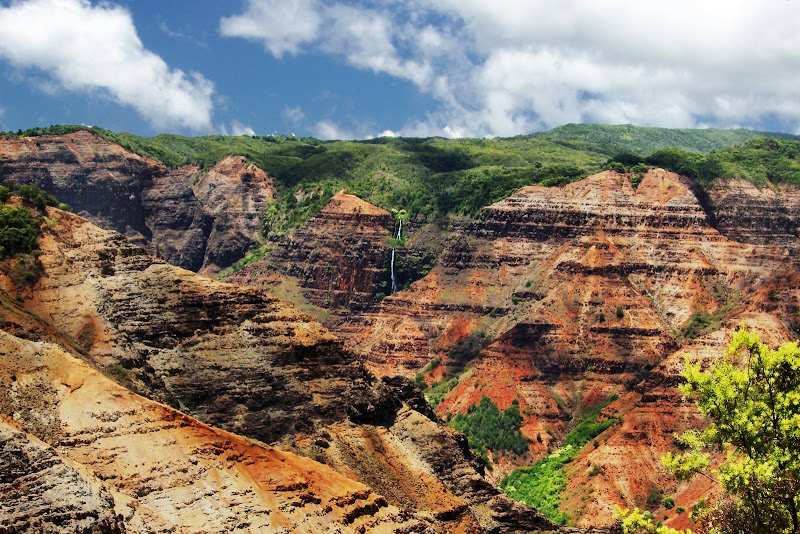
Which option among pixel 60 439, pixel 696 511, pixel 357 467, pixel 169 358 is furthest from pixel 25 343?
pixel 696 511

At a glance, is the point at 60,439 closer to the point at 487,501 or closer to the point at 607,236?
the point at 487,501

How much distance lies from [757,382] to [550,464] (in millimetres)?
111704

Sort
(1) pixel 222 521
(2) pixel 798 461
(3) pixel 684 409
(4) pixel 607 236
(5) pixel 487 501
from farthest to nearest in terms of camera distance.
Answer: (4) pixel 607 236 < (3) pixel 684 409 < (5) pixel 487 501 < (1) pixel 222 521 < (2) pixel 798 461

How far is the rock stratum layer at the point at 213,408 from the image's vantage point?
208 ft

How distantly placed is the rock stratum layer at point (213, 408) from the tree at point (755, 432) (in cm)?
2625

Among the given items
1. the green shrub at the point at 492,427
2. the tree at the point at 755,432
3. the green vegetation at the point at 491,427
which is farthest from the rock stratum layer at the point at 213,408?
the green shrub at the point at 492,427

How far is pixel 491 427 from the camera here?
6531 inches

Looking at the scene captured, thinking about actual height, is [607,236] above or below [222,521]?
above

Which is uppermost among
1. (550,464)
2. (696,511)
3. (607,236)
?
(607,236)

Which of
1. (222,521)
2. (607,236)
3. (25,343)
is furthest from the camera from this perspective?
(607,236)

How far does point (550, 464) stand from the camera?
156000 mm

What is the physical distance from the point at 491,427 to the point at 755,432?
12136 cm

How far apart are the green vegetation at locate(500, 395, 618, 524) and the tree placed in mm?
92470

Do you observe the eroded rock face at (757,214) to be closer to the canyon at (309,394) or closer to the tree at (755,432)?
the canyon at (309,394)
